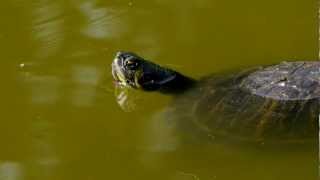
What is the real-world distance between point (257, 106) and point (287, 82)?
15cm

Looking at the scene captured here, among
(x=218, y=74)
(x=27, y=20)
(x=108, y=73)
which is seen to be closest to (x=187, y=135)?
(x=218, y=74)

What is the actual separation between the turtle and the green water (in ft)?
0.26

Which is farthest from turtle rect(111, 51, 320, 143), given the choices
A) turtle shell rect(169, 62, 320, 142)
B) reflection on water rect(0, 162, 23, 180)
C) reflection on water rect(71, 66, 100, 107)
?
reflection on water rect(0, 162, 23, 180)

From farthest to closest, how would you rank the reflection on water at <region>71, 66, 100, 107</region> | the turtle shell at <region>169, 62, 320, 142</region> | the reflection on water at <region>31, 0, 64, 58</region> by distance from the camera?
the reflection on water at <region>31, 0, 64, 58</region>, the reflection on water at <region>71, 66, 100, 107</region>, the turtle shell at <region>169, 62, 320, 142</region>

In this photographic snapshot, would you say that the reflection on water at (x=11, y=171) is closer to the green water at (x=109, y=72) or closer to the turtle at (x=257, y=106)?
the green water at (x=109, y=72)

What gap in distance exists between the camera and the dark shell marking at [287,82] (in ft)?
9.48

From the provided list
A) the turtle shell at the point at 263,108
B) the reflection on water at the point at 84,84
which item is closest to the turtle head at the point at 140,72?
the reflection on water at the point at 84,84

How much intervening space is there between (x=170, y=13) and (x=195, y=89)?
134 centimetres

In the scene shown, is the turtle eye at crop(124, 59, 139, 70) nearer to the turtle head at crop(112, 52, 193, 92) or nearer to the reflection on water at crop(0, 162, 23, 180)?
the turtle head at crop(112, 52, 193, 92)

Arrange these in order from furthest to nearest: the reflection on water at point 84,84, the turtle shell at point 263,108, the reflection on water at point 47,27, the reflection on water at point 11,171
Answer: the reflection on water at point 47,27, the reflection on water at point 84,84, the reflection on water at point 11,171, the turtle shell at point 263,108

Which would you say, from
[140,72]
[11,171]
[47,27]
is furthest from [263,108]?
[47,27]

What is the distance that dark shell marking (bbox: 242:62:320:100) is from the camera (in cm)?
289

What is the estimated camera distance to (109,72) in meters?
3.82

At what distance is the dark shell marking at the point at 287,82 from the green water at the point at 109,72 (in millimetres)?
245
